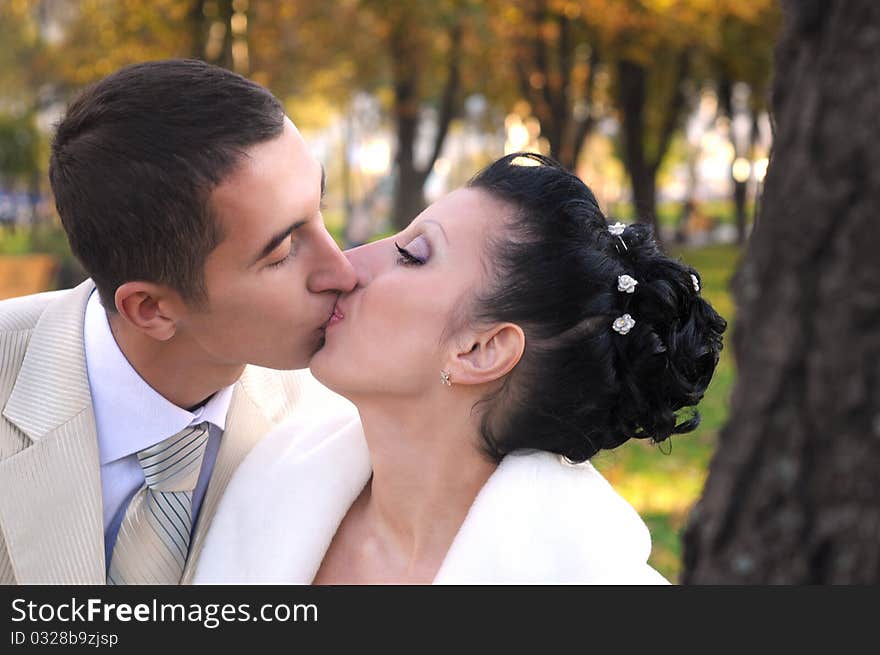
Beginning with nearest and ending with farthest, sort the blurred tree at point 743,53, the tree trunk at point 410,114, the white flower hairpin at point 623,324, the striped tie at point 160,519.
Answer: the white flower hairpin at point 623,324, the striped tie at point 160,519, the blurred tree at point 743,53, the tree trunk at point 410,114

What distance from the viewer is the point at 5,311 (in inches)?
132

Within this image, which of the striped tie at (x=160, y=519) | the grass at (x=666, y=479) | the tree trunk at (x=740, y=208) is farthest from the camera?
the tree trunk at (x=740, y=208)

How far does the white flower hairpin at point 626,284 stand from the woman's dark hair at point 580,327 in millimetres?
21

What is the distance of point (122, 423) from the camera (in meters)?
3.21

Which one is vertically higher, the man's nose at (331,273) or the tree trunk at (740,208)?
the man's nose at (331,273)

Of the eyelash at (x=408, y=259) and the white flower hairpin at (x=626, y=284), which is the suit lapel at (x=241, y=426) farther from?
the white flower hairpin at (x=626, y=284)

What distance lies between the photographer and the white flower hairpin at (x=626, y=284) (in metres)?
2.90

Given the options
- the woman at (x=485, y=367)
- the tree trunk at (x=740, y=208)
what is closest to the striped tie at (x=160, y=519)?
the woman at (x=485, y=367)

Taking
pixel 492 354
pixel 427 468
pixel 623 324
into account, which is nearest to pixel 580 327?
pixel 623 324

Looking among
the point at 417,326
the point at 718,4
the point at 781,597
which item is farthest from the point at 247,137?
the point at 718,4

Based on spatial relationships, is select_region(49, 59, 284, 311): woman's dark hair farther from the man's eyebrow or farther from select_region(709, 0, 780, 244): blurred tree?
select_region(709, 0, 780, 244): blurred tree

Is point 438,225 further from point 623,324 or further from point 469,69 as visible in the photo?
point 469,69

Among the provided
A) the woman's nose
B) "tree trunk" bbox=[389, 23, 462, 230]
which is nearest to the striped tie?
the woman's nose

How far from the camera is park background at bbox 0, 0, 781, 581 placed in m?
12.6
